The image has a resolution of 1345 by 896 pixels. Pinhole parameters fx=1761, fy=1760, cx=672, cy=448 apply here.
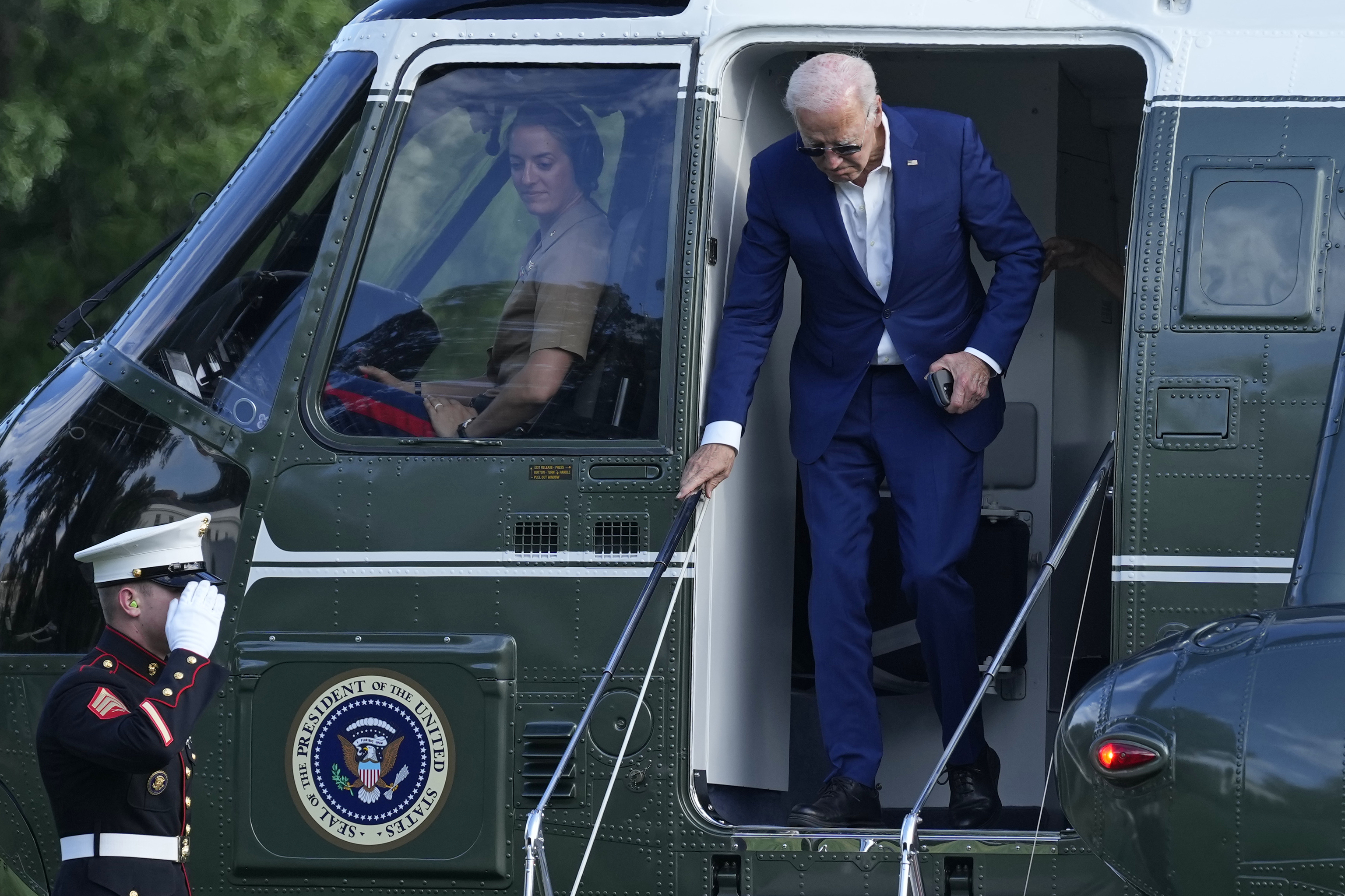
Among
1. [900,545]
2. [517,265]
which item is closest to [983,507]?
[900,545]

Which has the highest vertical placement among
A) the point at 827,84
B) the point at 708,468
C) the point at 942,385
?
the point at 827,84

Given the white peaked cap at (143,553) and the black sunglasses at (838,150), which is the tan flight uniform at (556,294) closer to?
the black sunglasses at (838,150)

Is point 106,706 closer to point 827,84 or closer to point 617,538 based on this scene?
point 617,538

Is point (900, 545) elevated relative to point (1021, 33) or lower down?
lower down

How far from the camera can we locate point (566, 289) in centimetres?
479

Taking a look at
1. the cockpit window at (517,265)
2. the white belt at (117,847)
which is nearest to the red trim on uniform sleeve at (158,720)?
the white belt at (117,847)

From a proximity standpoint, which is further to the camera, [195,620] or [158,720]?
[195,620]

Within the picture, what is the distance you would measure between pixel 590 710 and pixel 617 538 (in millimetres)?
520

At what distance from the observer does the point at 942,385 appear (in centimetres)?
469

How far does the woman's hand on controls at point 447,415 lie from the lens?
4738 millimetres

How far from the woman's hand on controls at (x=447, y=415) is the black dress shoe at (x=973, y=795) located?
5.49 ft

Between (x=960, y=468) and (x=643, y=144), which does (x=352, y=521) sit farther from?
(x=960, y=468)

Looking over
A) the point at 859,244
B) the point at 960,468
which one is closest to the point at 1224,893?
the point at 960,468

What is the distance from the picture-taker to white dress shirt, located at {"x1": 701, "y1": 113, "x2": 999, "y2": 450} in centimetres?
484
